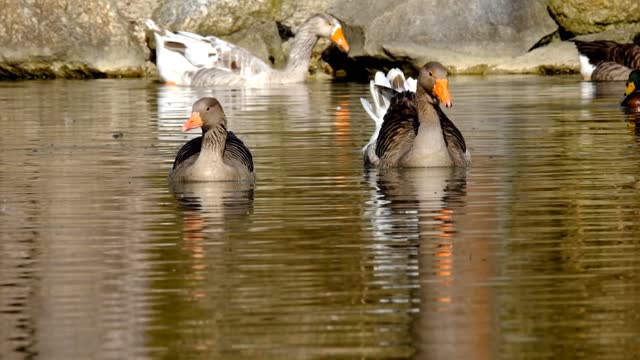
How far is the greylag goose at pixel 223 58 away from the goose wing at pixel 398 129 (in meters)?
14.3

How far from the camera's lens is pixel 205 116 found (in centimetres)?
1650

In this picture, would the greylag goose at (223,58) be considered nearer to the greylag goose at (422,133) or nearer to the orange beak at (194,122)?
the greylag goose at (422,133)

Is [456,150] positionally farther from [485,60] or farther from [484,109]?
[485,60]

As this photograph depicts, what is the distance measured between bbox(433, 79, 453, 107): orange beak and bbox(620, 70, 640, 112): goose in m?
6.79

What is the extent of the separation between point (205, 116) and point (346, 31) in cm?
1842

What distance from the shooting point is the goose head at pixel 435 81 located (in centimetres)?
1662

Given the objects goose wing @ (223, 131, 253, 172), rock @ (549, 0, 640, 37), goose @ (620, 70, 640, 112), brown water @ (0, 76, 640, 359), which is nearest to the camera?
brown water @ (0, 76, 640, 359)

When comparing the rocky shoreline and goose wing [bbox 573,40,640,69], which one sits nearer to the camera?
goose wing [bbox 573,40,640,69]

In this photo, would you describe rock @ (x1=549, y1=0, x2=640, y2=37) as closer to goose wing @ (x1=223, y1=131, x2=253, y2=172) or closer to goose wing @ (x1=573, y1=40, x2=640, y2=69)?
goose wing @ (x1=573, y1=40, x2=640, y2=69)

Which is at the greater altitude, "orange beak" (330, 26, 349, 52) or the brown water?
"orange beak" (330, 26, 349, 52)

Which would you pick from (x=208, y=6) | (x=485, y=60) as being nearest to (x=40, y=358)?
(x=485, y=60)

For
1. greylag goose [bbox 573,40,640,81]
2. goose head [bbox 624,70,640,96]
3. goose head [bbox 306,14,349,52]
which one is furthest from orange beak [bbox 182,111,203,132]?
goose head [bbox 306,14,349,52]

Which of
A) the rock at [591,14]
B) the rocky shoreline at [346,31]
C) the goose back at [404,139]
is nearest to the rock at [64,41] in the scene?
the rocky shoreline at [346,31]

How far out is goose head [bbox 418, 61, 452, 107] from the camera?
16625 mm
